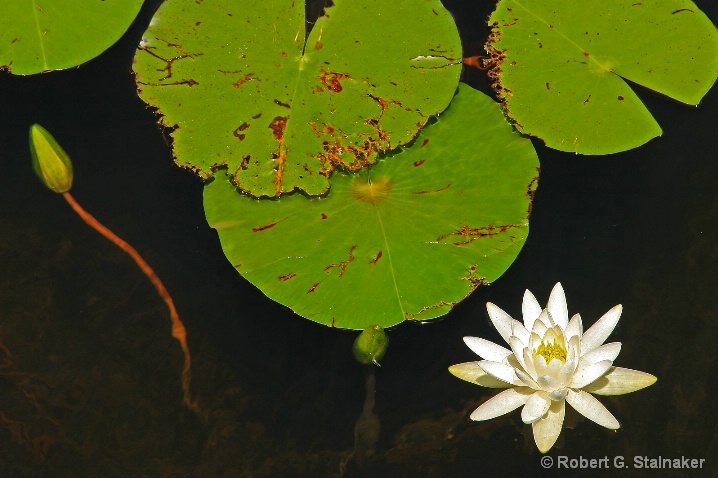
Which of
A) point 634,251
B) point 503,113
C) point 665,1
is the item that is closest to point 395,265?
point 503,113

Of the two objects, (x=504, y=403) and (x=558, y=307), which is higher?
(x=558, y=307)

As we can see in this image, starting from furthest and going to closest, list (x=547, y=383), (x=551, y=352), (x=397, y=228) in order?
(x=397, y=228) < (x=551, y=352) < (x=547, y=383)

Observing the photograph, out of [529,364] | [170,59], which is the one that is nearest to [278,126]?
[170,59]

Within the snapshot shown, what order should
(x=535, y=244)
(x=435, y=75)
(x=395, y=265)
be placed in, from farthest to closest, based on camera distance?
(x=535, y=244), (x=435, y=75), (x=395, y=265)

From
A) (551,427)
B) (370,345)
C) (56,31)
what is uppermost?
(56,31)

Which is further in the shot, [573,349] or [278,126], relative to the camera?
[278,126]

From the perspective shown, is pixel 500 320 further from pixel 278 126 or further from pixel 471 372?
pixel 278 126

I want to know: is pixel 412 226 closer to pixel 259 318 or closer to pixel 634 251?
pixel 259 318
